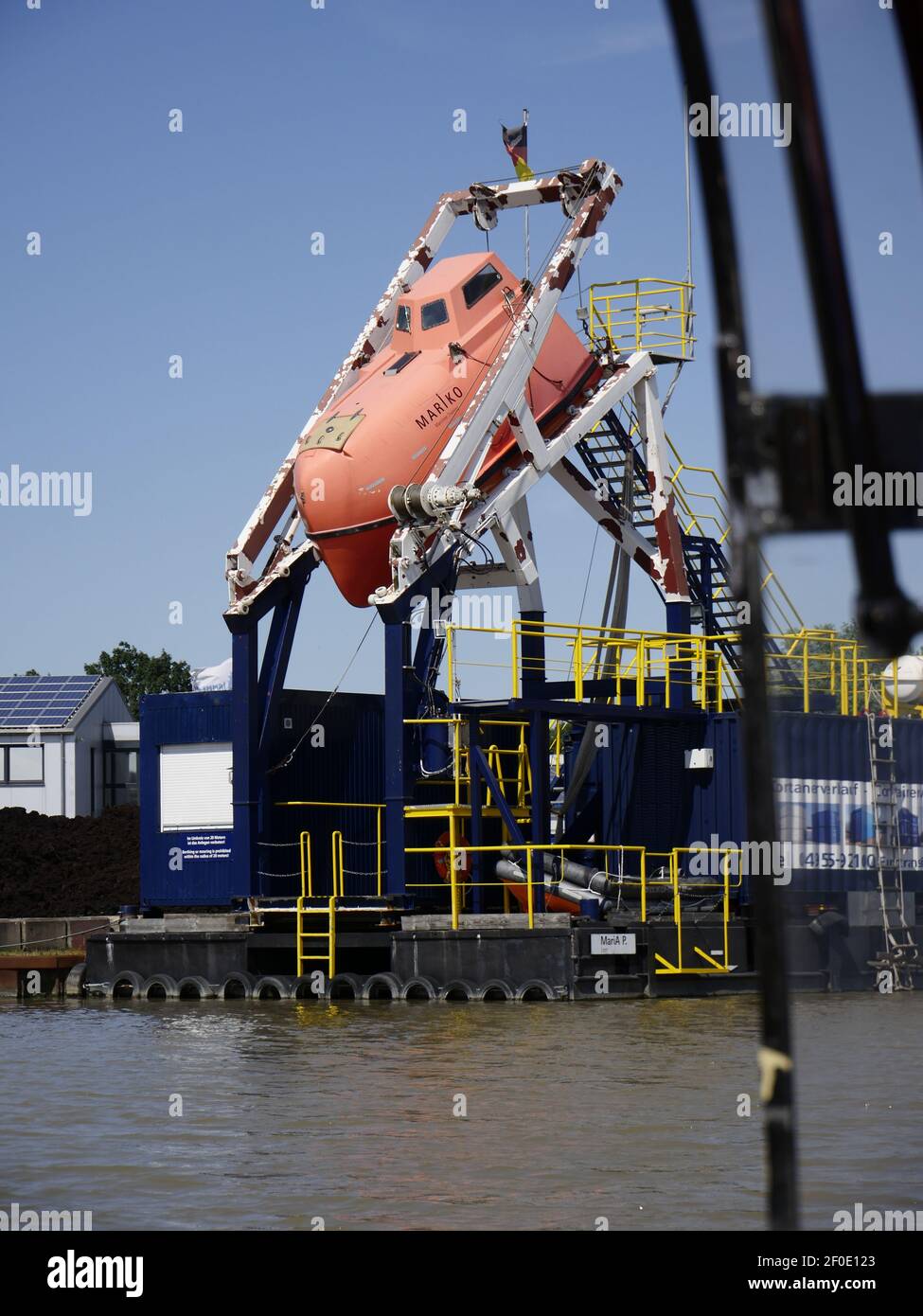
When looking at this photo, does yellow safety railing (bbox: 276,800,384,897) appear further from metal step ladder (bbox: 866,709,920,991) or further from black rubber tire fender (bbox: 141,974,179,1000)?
metal step ladder (bbox: 866,709,920,991)

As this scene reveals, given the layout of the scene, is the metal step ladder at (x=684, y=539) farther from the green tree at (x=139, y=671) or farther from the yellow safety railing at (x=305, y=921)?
the green tree at (x=139, y=671)

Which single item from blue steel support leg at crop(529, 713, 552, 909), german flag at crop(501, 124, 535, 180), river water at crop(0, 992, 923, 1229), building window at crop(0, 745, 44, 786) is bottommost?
river water at crop(0, 992, 923, 1229)

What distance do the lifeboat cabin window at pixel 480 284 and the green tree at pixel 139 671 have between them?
63440 millimetres

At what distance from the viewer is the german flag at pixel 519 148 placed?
1078 inches

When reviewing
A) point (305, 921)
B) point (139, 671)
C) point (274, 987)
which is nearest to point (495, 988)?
point (274, 987)

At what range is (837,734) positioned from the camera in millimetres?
4395

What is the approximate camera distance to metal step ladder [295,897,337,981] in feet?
76.9

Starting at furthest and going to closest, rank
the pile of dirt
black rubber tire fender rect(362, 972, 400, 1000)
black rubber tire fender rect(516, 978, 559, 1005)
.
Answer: the pile of dirt < black rubber tire fender rect(362, 972, 400, 1000) < black rubber tire fender rect(516, 978, 559, 1005)

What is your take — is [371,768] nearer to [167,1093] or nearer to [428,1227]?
[167,1093]

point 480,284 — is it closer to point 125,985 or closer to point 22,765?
point 125,985

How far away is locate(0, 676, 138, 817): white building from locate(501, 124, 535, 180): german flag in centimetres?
2697

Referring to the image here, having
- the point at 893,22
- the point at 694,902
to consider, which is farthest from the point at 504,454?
the point at 893,22

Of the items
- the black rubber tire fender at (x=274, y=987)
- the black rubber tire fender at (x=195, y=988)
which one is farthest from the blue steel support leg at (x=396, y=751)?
the black rubber tire fender at (x=195, y=988)

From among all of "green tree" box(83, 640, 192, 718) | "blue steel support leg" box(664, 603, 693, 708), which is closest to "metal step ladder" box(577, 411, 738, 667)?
"blue steel support leg" box(664, 603, 693, 708)
